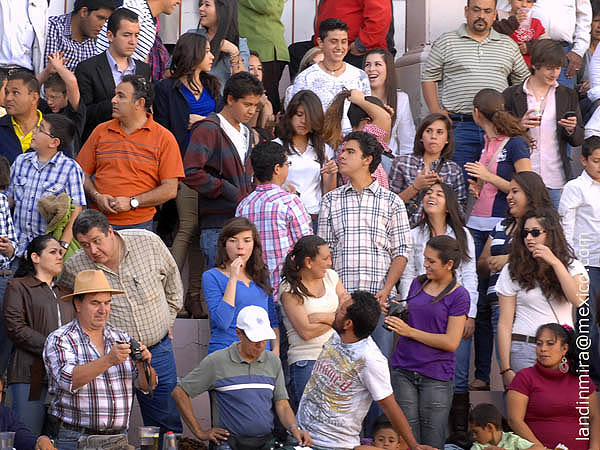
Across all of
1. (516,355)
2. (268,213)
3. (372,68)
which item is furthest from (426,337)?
(372,68)

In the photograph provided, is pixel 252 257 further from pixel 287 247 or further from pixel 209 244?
pixel 209 244

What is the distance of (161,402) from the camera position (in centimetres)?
721

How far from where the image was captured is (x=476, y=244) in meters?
8.70

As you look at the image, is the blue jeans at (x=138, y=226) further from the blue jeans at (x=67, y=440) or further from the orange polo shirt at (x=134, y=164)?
the blue jeans at (x=67, y=440)

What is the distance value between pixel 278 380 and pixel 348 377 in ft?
1.66

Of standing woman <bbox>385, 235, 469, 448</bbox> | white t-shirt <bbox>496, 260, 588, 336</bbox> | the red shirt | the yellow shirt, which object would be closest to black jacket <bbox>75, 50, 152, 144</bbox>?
the yellow shirt

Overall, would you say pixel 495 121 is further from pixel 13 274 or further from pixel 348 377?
pixel 13 274

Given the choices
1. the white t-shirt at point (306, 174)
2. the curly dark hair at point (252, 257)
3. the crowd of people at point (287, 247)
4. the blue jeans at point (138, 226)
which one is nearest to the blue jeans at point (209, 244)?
the crowd of people at point (287, 247)

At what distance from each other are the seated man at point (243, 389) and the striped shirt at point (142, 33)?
388 centimetres

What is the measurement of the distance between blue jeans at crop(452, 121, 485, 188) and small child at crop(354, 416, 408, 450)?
3.25 metres

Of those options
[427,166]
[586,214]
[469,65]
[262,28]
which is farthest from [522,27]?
[586,214]

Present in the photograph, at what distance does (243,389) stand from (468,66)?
4611mm

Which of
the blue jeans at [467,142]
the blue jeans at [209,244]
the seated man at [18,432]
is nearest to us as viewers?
the seated man at [18,432]

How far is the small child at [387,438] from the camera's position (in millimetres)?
7006
